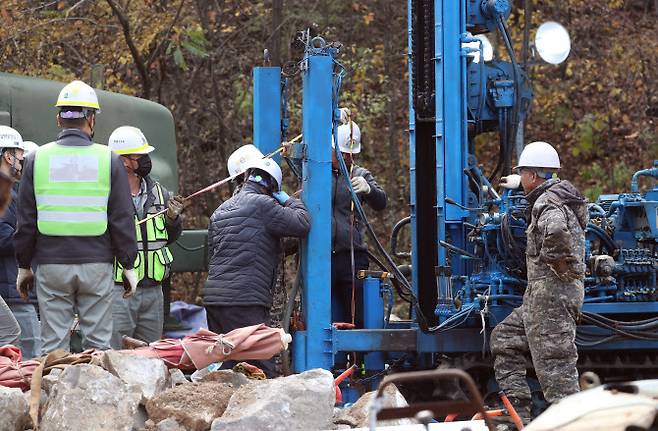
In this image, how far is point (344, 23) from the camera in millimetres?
20281

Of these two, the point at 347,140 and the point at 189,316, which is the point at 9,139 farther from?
the point at 189,316

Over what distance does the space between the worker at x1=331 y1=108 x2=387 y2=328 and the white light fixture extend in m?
1.64

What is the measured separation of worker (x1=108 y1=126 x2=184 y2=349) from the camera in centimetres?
1055

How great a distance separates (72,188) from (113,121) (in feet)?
18.6

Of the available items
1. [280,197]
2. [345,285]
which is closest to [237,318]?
[280,197]

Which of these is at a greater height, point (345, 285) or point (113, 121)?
point (113, 121)

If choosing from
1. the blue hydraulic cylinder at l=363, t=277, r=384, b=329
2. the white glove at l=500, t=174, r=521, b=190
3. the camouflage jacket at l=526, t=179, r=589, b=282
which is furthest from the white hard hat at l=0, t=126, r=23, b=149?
the camouflage jacket at l=526, t=179, r=589, b=282

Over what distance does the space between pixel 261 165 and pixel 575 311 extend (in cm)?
256

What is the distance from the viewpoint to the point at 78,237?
8922 mm

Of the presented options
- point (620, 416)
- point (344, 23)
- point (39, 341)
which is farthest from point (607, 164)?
point (620, 416)

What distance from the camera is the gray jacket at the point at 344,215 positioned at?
11242 mm

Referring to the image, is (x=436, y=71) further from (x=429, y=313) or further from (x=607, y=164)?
(x=607, y=164)

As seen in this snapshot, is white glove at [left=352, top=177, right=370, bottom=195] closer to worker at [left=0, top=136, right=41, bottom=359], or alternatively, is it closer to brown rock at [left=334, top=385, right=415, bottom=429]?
worker at [left=0, top=136, right=41, bottom=359]

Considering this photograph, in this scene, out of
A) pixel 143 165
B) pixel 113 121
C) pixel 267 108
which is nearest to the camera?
pixel 143 165
